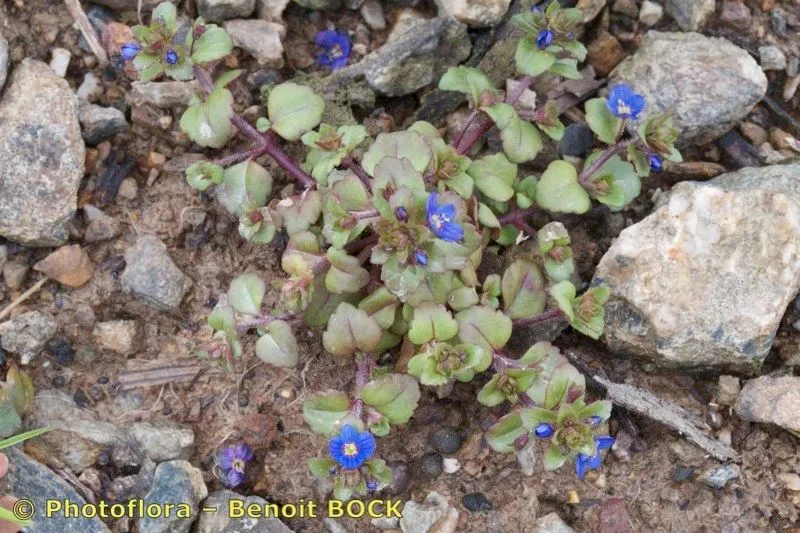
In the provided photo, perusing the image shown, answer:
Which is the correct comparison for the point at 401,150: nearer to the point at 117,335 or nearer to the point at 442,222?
the point at 442,222

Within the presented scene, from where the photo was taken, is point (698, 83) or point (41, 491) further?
point (698, 83)

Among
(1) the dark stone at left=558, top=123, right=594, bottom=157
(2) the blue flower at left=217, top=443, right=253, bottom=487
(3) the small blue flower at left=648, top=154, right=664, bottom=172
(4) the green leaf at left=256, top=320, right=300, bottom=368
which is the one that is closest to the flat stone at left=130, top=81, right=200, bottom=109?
(4) the green leaf at left=256, top=320, right=300, bottom=368

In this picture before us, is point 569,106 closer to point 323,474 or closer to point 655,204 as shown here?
point 655,204

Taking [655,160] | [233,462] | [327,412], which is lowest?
[233,462]

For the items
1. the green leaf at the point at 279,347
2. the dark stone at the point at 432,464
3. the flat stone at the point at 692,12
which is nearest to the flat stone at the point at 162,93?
the green leaf at the point at 279,347

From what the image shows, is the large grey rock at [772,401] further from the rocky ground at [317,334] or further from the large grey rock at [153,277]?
the large grey rock at [153,277]

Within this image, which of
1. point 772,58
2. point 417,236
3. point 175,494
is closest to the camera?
point 417,236

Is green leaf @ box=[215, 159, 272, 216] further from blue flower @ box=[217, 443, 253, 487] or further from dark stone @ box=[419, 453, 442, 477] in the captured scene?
dark stone @ box=[419, 453, 442, 477]

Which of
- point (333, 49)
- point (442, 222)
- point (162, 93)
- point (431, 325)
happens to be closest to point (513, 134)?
point (442, 222)
